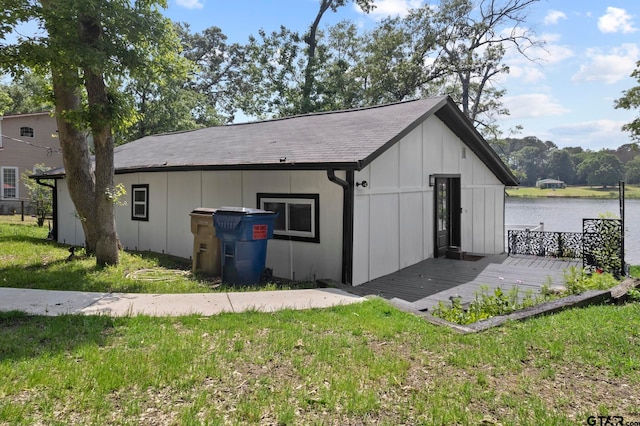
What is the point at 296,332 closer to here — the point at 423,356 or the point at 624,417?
the point at 423,356

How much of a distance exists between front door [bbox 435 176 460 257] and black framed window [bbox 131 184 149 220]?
750cm

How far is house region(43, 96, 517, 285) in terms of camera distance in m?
7.73

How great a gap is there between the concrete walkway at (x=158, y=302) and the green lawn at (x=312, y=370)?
0.36m

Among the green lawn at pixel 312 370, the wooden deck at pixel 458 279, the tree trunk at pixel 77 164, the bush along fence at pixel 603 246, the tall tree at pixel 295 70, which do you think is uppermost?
the tall tree at pixel 295 70

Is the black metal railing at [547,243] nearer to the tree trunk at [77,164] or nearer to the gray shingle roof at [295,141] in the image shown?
the gray shingle roof at [295,141]

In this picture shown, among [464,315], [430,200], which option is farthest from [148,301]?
[430,200]

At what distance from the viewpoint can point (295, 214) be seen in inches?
330

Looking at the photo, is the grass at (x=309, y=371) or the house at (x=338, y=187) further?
the house at (x=338, y=187)

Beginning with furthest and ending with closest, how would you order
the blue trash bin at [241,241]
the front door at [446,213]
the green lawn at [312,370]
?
the front door at [446,213]
the blue trash bin at [241,241]
the green lawn at [312,370]

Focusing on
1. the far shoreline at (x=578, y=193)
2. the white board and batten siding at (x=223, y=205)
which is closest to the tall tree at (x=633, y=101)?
the white board and batten siding at (x=223, y=205)

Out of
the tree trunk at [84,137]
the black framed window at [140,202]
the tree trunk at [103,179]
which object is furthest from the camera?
the black framed window at [140,202]

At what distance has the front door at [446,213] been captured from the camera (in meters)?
10.6

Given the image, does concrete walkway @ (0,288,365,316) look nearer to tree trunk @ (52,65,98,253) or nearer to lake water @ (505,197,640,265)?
tree trunk @ (52,65,98,253)

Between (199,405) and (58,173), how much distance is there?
13.3 metres
